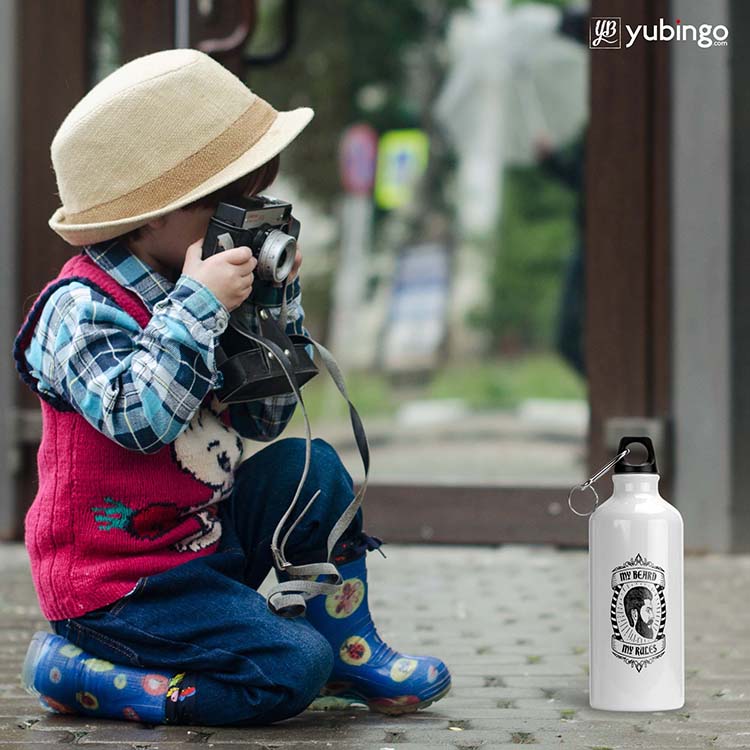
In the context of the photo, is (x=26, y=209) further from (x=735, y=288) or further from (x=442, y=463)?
(x=442, y=463)

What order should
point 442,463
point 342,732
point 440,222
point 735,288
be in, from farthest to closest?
point 440,222 → point 442,463 → point 735,288 → point 342,732

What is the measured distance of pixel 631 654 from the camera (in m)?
2.54

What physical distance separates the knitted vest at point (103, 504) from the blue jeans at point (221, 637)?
1.5 inches

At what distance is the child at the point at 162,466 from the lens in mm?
2441

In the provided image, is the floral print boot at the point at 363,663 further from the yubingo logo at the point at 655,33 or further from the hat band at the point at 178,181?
the yubingo logo at the point at 655,33

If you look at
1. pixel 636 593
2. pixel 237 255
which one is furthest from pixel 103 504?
pixel 636 593

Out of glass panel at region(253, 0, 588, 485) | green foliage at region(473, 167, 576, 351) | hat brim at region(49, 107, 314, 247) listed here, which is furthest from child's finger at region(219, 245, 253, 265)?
green foliage at region(473, 167, 576, 351)

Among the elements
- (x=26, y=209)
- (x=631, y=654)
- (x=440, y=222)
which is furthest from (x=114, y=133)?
(x=440, y=222)

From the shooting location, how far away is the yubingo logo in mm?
4734

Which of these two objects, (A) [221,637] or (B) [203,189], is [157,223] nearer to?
(B) [203,189]

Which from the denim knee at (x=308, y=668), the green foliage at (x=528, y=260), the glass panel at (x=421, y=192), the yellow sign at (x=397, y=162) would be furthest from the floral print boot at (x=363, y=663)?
the green foliage at (x=528, y=260)

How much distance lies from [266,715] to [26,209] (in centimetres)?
296

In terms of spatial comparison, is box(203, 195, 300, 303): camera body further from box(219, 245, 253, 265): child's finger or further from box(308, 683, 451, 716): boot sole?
box(308, 683, 451, 716): boot sole

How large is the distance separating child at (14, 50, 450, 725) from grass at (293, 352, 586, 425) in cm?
910
